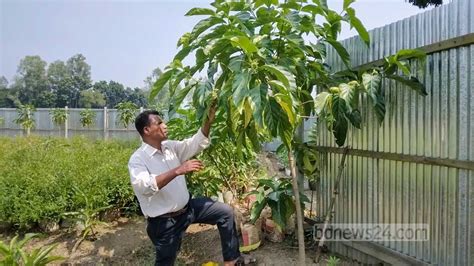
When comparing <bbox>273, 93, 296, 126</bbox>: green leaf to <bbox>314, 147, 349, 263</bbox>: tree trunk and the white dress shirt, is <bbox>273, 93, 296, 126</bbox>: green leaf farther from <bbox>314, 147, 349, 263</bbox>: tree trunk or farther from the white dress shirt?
<bbox>314, 147, 349, 263</bbox>: tree trunk

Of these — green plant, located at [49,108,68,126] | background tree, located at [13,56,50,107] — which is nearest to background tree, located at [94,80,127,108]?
background tree, located at [13,56,50,107]

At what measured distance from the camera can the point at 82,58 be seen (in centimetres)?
5822

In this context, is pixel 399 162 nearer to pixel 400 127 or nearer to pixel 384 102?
pixel 400 127

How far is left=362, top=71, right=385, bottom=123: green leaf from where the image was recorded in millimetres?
2291

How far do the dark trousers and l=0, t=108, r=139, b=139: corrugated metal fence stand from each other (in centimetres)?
1516

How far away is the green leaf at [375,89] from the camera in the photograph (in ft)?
7.52

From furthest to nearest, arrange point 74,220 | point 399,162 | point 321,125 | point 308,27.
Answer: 1. point 74,220
2. point 321,125
3. point 399,162
4. point 308,27

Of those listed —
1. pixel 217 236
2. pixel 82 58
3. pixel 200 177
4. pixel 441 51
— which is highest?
pixel 82 58

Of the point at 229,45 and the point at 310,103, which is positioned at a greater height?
the point at 229,45

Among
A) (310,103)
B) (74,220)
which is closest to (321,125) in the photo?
(310,103)

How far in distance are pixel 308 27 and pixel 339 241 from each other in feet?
5.68

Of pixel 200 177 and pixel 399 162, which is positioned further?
pixel 200 177

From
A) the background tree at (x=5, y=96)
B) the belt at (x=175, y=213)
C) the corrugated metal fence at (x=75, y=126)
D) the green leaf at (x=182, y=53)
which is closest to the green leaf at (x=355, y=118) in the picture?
the green leaf at (x=182, y=53)

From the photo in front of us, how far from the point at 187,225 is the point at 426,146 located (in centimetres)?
164
